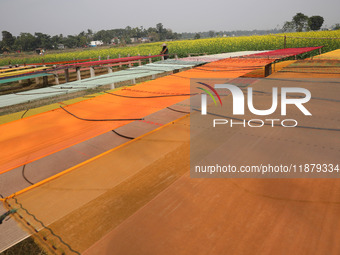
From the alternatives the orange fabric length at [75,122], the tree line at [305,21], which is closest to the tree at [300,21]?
the tree line at [305,21]

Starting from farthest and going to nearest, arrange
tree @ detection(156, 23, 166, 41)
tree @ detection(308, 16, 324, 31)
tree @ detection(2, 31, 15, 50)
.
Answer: tree @ detection(156, 23, 166, 41) → tree @ detection(2, 31, 15, 50) → tree @ detection(308, 16, 324, 31)

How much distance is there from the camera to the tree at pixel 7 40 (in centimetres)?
9327

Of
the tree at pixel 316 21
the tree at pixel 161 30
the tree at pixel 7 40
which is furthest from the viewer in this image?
the tree at pixel 161 30

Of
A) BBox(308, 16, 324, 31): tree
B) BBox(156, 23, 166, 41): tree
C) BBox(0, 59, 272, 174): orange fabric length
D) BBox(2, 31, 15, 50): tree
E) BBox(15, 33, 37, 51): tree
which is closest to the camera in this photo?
BBox(0, 59, 272, 174): orange fabric length

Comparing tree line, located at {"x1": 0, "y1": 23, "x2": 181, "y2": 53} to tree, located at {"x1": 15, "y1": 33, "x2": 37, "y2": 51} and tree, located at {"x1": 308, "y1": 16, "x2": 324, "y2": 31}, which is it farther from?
tree, located at {"x1": 308, "y1": 16, "x2": 324, "y2": 31}

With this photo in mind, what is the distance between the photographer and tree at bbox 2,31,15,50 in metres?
93.3

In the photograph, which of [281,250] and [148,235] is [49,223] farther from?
[281,250]

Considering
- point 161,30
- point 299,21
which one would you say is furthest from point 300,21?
point 161,30

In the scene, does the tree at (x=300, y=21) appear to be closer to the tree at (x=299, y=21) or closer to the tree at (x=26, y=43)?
the tree at (x=299, y=21)

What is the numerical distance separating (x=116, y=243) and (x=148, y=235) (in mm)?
217

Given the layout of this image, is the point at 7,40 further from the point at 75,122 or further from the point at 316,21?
the point at 75,122

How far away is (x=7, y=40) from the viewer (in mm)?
93938

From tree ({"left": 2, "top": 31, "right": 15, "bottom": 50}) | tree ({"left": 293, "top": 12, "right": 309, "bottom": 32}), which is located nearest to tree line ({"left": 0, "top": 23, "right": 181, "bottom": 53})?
tree ({"left": 2, "top": 31, "right": 15, "bottom": 50})

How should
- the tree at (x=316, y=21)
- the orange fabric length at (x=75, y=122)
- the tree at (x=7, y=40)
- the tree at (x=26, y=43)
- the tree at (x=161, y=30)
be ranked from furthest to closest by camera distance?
the tree at (x=161, y=30) → the tree at (x=7, y=40) → the tree at (x=26, y=43) → the tree at (x=316, y=21) → the orange fabric length at (x=75, y=122)
